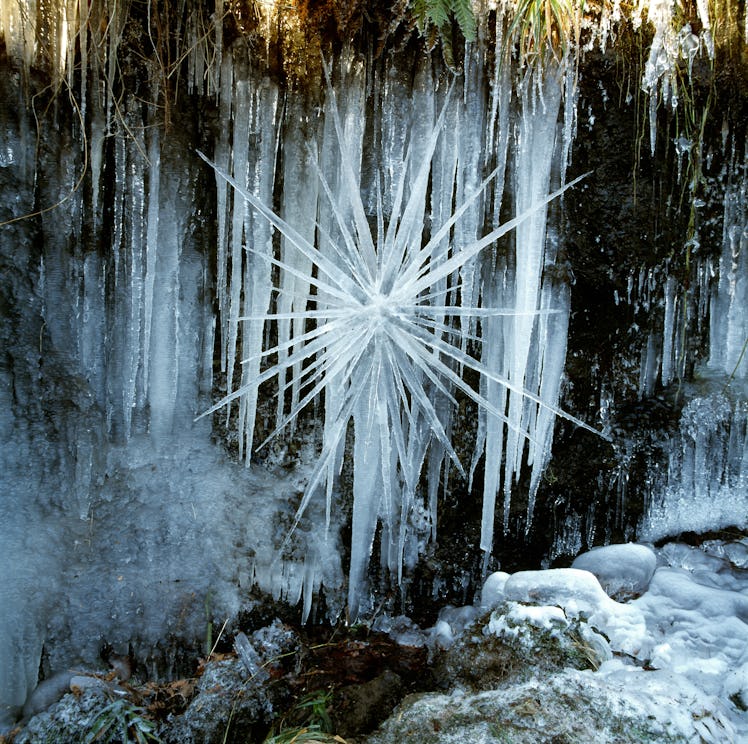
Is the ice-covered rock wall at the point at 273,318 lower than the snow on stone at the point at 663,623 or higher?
higher

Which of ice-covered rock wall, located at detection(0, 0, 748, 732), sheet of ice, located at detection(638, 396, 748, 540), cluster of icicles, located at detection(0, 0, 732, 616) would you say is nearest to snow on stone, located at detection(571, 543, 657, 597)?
sheet of ice, located at detection(638, 396, 748, 540)

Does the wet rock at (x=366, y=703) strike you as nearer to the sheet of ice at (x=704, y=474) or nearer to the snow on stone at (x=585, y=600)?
the snow on stone at (x=585, y=600)

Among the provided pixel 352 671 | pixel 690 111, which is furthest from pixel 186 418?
pixel 690 111

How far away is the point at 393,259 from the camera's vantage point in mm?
2877

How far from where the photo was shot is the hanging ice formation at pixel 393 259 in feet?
9.62

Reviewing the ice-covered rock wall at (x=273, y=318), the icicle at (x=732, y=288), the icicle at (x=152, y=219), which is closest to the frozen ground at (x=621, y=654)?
the ice-covered rock wall at (x=273, y=318)

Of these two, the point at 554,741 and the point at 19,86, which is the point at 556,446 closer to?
the point at 554,741

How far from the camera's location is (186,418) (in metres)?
3.34

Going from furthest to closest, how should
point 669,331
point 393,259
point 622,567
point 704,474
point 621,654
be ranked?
point 704,474
point 669,331
point 622,567
point 393,259
point 621,654

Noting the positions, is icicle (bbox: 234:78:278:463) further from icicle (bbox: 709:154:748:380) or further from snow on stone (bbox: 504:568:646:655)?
icicle (bbox: 709:154:748:380)

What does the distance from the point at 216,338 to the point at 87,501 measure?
1168mm

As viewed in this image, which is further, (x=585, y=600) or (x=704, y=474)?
(x=704, y=474)

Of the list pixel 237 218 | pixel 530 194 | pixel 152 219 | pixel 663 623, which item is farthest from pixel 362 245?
pixel 663 623

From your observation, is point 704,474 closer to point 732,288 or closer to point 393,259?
point 732,288
